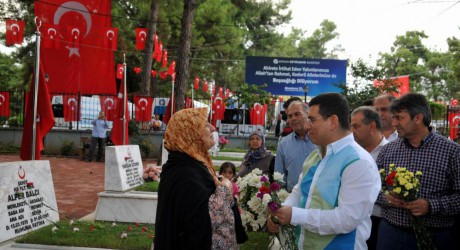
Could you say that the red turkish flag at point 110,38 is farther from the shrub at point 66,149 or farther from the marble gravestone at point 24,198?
the marble gravestone at point 24,198

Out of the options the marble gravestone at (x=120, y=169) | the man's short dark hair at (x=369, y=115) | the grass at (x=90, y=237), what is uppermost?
the man's short dark hair at (x=369, y=115)

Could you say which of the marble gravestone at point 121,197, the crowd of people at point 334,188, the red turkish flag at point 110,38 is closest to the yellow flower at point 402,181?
the crowd of people at point 334,188

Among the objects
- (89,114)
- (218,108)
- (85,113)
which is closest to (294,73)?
(218,108)

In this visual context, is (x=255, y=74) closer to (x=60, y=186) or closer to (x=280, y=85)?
(x=280, y=85)

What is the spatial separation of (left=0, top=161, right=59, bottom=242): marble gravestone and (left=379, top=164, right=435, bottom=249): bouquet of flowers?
14.4 ft

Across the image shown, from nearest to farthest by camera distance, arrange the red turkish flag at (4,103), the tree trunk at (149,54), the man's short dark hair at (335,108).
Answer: the man's short dark hair at (335,108)
the red turkish flag at (4,103)
the tree trunk at (149,54)

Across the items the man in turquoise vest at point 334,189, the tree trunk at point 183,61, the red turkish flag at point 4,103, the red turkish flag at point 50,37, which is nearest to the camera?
the man in turquoise vest at point 334,189

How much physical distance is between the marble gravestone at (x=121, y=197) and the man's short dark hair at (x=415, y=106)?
5268 mm

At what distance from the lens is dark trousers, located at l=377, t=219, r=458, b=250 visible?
3.39 meters

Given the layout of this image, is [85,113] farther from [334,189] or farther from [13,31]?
[334,189]

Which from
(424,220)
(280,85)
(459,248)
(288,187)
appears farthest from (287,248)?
(280,85)

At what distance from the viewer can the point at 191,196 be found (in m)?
2.98

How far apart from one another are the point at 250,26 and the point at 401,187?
133ft

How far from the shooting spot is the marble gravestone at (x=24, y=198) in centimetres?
564
